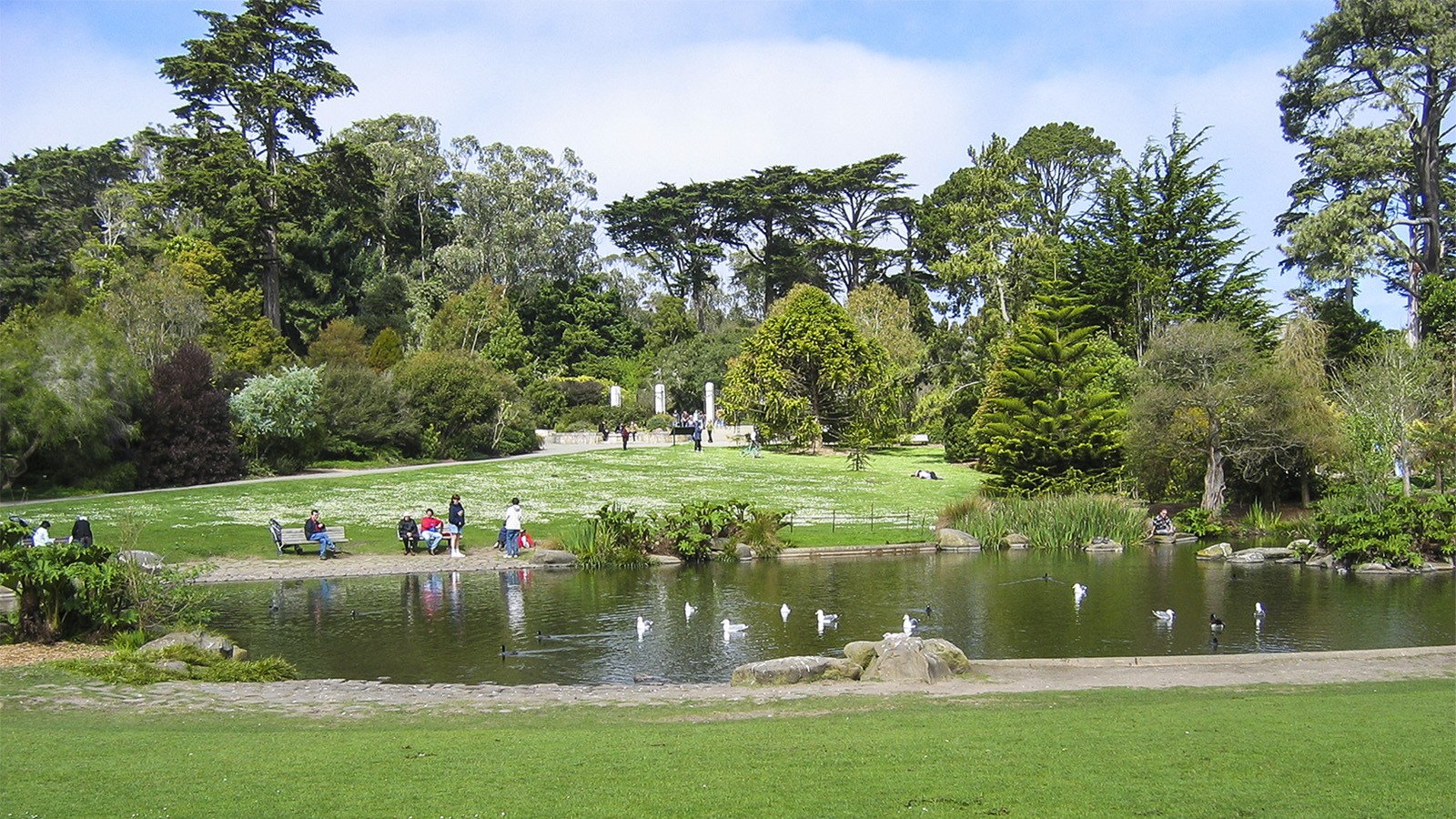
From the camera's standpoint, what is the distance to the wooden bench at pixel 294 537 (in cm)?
2786

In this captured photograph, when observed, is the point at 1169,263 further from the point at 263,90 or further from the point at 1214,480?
the point at 263,90

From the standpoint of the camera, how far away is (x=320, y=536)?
27891 millimetres

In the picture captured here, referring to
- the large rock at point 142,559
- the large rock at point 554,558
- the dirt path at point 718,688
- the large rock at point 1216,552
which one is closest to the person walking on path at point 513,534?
the large rock at point 554,558

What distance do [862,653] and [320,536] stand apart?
18133 mm

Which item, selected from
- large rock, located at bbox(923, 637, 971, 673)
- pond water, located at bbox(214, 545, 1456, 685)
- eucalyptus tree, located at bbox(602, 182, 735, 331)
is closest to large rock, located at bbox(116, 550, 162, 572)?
pond water, located at bbox(214, 545, 1456, 685)

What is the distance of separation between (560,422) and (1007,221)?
31809 millimetres

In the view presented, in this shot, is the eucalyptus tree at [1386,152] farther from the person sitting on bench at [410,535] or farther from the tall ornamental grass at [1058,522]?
the person sitting on bench at [410,535]

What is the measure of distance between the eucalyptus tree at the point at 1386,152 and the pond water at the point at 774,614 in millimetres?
28152

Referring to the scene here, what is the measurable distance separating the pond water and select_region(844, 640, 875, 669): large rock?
75.5 inches

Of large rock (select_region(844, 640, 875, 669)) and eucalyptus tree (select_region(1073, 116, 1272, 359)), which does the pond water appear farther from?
eucalyptus tree (select_region(1073, 116, 1272, 359))

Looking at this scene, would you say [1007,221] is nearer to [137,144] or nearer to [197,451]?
[197,451]

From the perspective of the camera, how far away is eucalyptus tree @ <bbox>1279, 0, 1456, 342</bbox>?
48.1 meters

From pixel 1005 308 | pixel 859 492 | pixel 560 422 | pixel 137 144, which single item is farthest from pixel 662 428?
pixel 137 144

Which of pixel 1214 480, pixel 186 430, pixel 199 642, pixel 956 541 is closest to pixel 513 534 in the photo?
pixel 956 541
